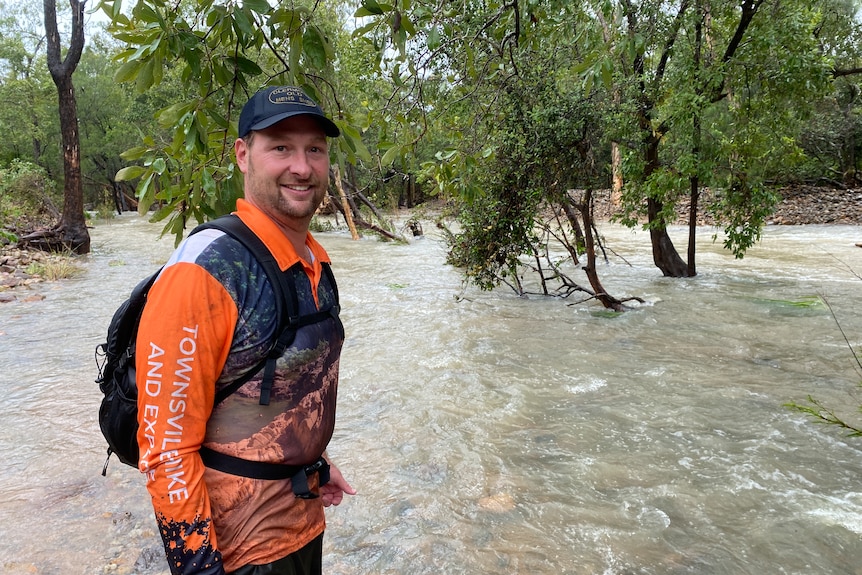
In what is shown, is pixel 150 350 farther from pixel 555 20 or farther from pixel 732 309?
pixel 732 309

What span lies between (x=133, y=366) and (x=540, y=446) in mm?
3535

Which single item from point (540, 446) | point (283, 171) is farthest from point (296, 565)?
point (540, 446)

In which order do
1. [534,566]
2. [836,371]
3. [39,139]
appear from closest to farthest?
1. [534,566]
2. [836,371]
3. [39,139]

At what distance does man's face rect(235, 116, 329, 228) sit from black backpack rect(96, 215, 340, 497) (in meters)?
0.14

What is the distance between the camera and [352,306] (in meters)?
9.45

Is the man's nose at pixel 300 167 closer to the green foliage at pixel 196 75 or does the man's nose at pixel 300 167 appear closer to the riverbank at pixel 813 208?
the green foliage at pixel 196 75

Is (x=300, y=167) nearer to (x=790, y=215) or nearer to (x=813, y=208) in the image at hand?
(x=790, y=215)

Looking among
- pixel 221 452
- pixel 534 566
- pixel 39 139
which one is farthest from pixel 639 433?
pixel 39 139

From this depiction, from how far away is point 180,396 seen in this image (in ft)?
4.28

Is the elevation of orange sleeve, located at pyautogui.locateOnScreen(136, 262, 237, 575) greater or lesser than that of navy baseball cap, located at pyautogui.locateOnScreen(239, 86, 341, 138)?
lesser

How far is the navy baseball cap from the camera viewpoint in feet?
5.07

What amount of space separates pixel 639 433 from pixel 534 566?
6.51 ft

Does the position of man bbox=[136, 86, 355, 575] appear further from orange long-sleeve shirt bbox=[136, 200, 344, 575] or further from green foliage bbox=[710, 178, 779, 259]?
green foliage bbox=[710, 178, 779, 259]

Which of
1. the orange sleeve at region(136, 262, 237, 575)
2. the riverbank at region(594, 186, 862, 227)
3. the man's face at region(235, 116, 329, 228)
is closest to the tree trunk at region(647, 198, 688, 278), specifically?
the riverbank at region(594, 186, 862, 227)
